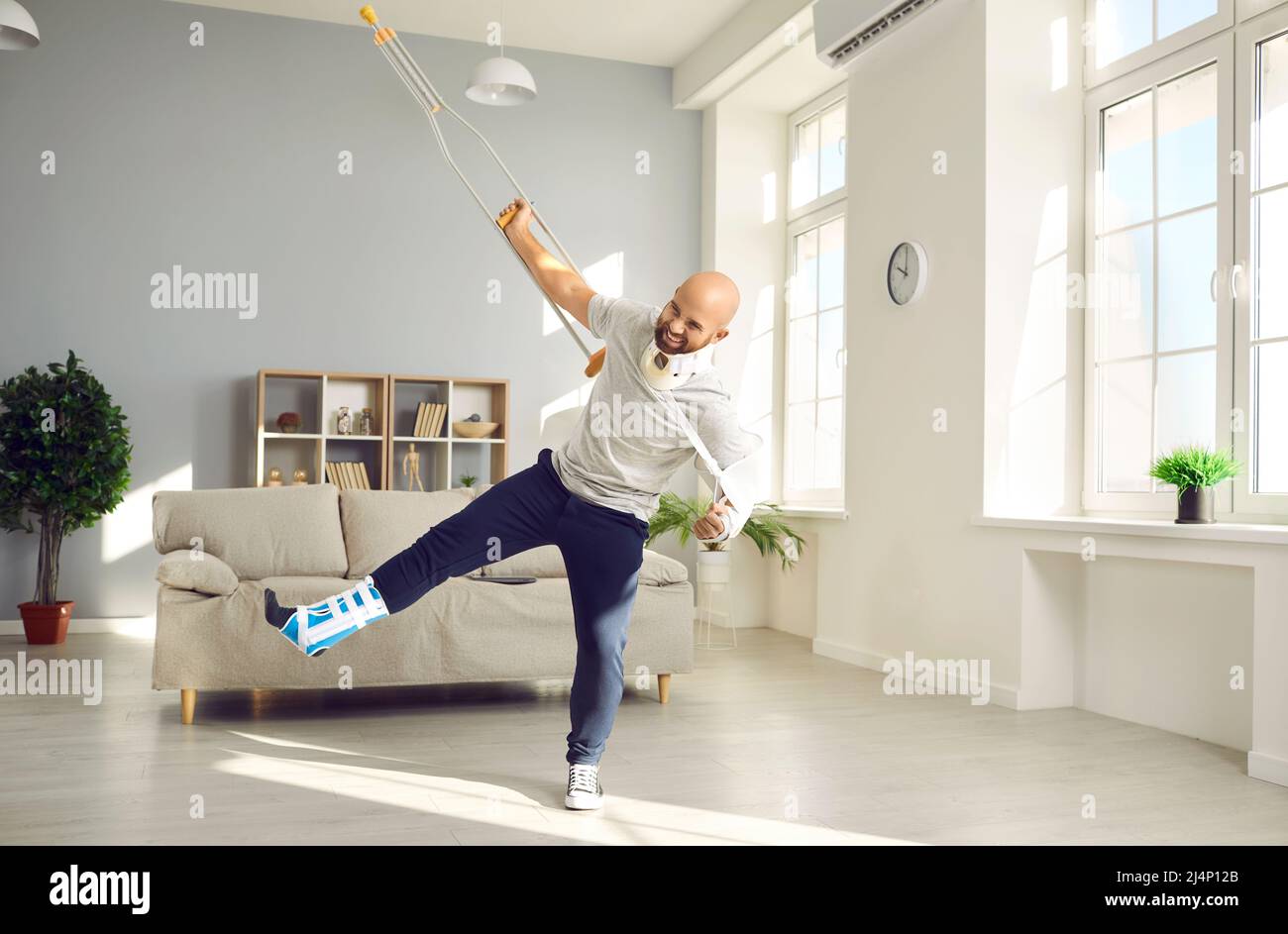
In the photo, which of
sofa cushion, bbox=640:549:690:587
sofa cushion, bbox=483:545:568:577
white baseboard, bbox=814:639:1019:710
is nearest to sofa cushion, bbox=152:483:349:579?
sofa cushion, bbox=483:545:568:577

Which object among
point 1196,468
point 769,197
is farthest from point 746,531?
point 1196,468

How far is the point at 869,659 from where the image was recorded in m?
5.44

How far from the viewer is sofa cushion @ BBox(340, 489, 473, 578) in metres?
4.53

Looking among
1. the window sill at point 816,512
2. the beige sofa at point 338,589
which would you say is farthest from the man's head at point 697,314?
the window sill at point 816,512

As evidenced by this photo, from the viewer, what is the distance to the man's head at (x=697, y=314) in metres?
2.45

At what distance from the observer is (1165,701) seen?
13.4 feet

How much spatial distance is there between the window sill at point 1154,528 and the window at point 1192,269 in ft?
0.97

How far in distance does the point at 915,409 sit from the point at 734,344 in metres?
2.11

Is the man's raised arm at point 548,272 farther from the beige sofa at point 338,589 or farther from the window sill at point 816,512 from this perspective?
the window sill at point 816,512

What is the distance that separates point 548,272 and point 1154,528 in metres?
2.32

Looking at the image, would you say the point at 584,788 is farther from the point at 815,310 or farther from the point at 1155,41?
the point at 815,310

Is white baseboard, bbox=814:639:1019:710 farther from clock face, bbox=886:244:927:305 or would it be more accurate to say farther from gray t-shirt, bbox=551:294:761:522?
gray t-shirt, bbox=551:294:761:522

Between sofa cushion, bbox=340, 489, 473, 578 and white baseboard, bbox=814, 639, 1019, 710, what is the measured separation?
6.88ft
